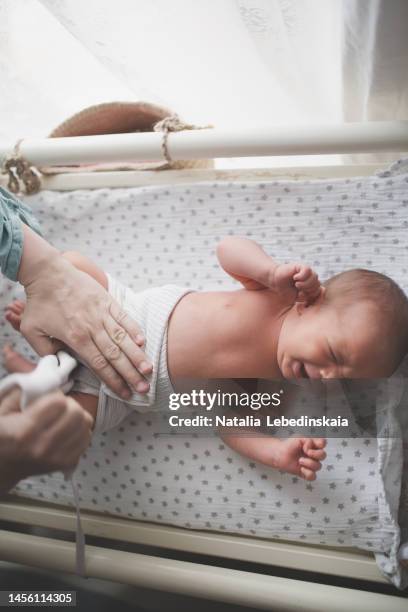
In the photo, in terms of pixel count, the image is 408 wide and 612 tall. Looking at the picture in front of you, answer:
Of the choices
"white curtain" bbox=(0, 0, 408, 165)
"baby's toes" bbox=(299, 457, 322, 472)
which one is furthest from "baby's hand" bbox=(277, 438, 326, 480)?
"white curtain" bbox=(0, 0, 408, 165)

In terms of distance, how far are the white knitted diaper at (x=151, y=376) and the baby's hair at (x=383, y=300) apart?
281 millimetres

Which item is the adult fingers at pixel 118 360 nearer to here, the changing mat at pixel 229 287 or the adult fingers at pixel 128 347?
the adult fingers at pixel 128 347

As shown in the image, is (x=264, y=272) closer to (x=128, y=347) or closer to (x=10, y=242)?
(x=128, y=347)

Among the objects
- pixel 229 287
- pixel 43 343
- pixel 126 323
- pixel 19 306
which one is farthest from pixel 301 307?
pixel 19 306

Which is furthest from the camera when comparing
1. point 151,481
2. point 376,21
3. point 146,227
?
point 146,227

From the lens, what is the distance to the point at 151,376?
804 mm

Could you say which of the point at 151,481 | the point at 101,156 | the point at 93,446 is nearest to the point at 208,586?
the point at 151,481

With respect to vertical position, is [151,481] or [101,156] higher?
[101,156]

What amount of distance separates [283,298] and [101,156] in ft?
1.47

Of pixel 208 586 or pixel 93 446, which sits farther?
pixel 93 446

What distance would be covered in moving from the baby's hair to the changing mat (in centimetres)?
10

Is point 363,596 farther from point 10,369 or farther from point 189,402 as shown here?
point 10,369

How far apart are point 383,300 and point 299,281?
13 cm

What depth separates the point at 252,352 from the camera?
0.81 metres
